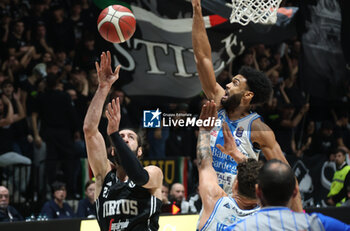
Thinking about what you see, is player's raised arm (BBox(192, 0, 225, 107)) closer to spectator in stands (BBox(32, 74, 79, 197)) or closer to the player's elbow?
the player's elbow

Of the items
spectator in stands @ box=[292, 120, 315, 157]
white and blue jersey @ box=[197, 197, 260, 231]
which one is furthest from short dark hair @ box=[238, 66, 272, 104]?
spectator in stands @ box=[292, 120, 315, 157]

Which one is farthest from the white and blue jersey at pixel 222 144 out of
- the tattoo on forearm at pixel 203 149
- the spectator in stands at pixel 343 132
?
the spectator in stands at pixel 343 132

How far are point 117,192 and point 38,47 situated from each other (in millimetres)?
6588

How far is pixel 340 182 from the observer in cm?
977

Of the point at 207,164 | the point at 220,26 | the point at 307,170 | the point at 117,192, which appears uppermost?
the point at 220,26

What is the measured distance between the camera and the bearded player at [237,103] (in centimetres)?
559

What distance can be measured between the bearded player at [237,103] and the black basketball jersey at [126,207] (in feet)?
3.76

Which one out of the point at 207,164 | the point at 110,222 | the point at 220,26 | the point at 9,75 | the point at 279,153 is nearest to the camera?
the point at 207,164

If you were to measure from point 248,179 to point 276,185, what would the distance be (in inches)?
22.0

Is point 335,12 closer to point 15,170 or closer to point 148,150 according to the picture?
point 148,150

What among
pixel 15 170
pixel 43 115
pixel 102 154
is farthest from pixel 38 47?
pixel 102 154

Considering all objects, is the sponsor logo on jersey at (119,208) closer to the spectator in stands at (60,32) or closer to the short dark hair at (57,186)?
the short dark hair at (57,186)

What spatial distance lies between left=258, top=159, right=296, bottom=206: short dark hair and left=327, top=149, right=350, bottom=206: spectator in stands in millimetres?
6706

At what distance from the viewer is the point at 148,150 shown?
9.47 metres
